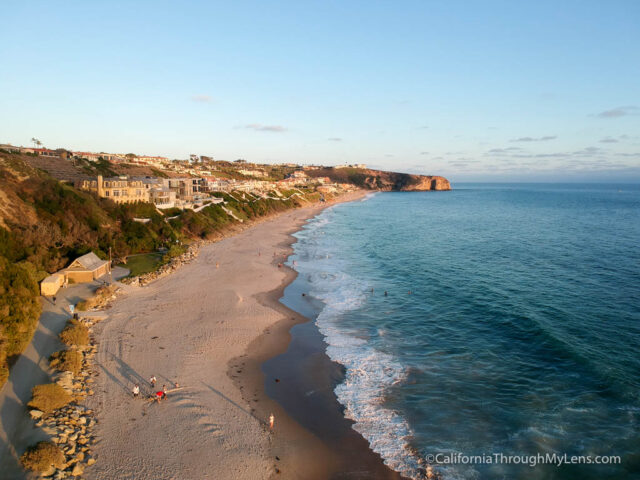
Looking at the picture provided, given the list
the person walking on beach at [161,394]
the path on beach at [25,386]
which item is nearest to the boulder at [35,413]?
the path on beach at [25,386]

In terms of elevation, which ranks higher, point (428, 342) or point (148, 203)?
point (148, 203)

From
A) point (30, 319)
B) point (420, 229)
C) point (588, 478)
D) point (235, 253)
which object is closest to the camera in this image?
point (588, 478)

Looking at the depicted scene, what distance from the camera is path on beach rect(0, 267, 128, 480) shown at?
13562 mm

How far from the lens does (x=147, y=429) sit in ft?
52.2

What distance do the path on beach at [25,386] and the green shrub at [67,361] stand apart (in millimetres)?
379

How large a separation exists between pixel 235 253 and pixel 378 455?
1584 inches

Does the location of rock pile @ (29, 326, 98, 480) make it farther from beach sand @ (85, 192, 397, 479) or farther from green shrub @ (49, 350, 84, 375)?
green shrub @ (49, 350, 84, 375)

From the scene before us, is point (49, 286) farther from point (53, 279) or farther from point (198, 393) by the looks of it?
point (198, 393)

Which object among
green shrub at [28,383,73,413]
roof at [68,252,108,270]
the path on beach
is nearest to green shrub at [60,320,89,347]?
the path on beach

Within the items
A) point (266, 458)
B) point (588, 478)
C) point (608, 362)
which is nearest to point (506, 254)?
point (608, 362)

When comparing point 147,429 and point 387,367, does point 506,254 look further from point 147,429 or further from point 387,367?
point 147,429

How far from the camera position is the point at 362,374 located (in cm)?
2158

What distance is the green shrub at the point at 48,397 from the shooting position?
15844mm

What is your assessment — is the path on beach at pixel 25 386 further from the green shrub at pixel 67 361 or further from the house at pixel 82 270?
the house at pixel 82 270
